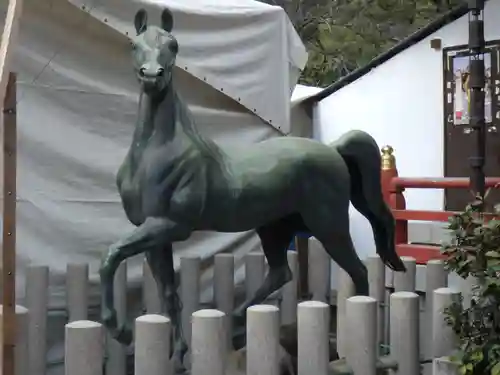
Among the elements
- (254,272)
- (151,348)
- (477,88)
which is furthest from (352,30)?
(151,348)

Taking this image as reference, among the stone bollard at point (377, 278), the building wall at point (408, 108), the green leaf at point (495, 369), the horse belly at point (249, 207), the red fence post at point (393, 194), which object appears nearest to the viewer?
the green leaf at point (495, 369)

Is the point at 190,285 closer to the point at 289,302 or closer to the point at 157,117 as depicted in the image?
the point at 289,302

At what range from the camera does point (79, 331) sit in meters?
2.11

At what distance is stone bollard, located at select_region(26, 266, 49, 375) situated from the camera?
296 cm

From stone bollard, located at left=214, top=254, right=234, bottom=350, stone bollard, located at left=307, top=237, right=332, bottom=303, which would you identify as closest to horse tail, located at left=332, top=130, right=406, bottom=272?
stone bollard, located at left=307, top=237, right=332, bottom=303

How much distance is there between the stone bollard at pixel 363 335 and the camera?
2420 mm

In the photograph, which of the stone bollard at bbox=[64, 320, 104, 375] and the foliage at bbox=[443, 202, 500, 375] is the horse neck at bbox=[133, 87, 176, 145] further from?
the foliage at bbox=[443, 202, 500, 375]

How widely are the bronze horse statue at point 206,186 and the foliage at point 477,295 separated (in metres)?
0.72

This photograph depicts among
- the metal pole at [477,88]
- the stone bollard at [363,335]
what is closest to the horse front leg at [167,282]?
the stone bollard at [363,335]

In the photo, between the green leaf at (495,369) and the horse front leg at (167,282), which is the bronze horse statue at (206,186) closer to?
the horse front leg at (167,282)

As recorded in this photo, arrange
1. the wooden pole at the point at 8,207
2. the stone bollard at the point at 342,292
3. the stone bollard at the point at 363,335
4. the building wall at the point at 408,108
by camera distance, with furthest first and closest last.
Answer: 1. the building wall at the point at 408,108
2. the stone bollard at the point at 342,292
3. the stone bollard at the point at 363,335
4. the wooden pole at the point at 8,207

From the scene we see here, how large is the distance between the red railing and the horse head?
211 cm

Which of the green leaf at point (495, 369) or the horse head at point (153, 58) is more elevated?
the horse head at point (153, 58)

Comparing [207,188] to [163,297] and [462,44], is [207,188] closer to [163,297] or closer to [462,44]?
[163,297]
